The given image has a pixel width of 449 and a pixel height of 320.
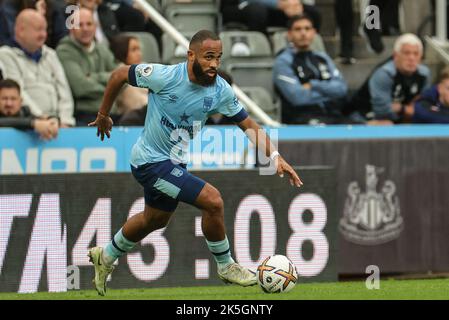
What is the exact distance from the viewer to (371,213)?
13.7m

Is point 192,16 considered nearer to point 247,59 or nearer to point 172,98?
point 247,59

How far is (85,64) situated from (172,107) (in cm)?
410

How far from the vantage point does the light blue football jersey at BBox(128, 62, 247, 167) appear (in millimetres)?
10688

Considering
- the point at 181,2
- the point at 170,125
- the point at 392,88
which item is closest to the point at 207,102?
the point at 170,125

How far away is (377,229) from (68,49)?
3.93 m

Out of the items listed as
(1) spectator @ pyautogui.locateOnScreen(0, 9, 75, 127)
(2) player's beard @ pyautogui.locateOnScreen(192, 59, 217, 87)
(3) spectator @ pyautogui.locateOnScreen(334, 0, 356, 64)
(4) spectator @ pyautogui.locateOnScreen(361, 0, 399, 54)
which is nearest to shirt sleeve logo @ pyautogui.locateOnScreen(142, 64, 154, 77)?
Result: (2) player's beard @ pyautogui.locateOnScreen(192, 59, 217, 87)

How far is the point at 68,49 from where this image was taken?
1453 cm

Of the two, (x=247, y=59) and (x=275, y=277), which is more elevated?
(x=247, y=59)

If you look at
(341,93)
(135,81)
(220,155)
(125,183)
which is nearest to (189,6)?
(341,93)

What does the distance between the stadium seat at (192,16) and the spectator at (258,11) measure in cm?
18

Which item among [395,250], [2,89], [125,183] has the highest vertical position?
[2,89]

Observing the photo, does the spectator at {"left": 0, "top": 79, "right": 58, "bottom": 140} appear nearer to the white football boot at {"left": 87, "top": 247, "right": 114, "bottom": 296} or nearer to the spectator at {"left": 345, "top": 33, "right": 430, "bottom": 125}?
the white football boot at {"left": 87, "top": 247, "right": 114, "bottom": 296}
